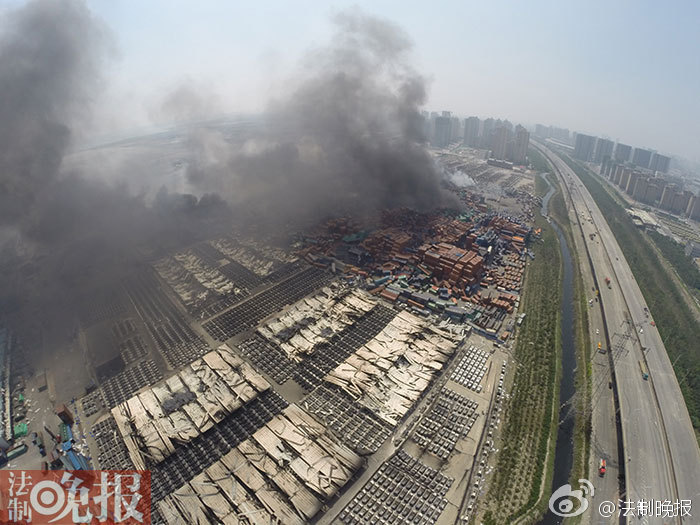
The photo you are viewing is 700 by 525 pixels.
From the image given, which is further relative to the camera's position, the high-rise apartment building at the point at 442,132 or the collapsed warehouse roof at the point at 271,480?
the high-rise apartment building at the point at 442,132

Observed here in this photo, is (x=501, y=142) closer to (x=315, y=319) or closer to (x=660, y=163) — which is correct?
(x=660, y=163)

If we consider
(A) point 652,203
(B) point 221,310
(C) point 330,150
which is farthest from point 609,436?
(A) point 652,203

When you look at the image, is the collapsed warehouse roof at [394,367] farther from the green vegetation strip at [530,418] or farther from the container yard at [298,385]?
the green vegetation strip at [530,418]

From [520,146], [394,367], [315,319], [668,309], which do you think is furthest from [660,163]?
[315,319]

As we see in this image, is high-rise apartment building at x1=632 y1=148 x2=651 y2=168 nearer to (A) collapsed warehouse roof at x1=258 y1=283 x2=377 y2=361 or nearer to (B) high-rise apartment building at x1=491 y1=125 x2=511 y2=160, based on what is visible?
(B) high-rise apartment building at x1=491 y1=125 x2=511 y2=160

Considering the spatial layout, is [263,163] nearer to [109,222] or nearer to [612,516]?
[109,222]

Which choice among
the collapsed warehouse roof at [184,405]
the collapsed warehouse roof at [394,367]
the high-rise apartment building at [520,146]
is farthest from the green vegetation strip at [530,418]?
the high-rise apartment building at [520,146]
